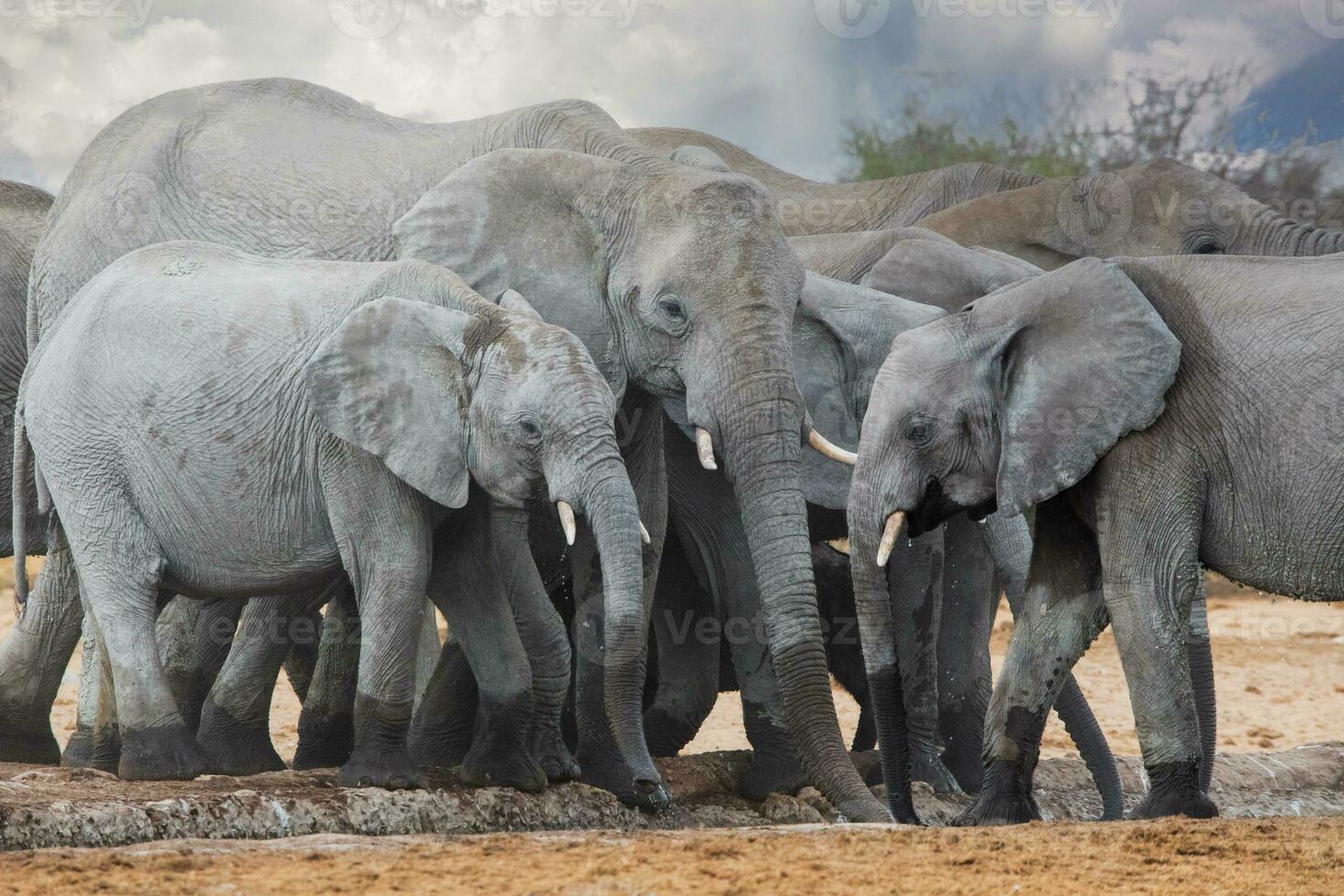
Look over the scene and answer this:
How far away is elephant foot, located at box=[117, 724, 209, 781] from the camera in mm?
7258

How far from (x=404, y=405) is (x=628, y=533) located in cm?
83

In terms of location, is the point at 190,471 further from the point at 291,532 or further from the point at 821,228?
the point at 821,228

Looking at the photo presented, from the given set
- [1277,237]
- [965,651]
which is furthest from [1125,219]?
[965,651]

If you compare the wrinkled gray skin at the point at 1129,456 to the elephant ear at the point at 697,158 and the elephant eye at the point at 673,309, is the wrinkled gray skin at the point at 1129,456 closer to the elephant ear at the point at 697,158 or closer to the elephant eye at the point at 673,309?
the elephant eye at the point at 673,309

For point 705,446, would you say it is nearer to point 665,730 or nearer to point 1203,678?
point 665,730

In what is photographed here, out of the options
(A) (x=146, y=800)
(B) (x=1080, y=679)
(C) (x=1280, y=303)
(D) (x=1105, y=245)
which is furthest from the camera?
(B) (x=1080, y=679)

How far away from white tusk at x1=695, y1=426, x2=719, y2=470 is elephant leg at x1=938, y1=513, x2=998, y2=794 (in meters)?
1.83

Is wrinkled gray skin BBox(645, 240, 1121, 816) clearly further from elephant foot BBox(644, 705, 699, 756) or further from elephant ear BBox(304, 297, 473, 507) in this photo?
elephant ear BBox(304, 297, 473, 507)

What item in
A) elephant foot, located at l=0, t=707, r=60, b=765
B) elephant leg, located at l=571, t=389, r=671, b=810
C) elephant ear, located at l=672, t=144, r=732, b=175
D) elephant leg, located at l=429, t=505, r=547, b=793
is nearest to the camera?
elephant leg, located at l=429, t=505, r=547, b=793

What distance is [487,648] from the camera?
289 inches

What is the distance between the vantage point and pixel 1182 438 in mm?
6777

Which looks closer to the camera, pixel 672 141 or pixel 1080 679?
pixel 672 141

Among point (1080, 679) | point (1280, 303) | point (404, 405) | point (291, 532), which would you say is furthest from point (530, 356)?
point (1080, 679)

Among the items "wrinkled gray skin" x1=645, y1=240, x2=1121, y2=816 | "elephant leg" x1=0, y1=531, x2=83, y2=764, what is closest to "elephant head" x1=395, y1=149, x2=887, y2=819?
"wrinkled gray skin" x1=645, y1=240, x2=1121, y2=816
